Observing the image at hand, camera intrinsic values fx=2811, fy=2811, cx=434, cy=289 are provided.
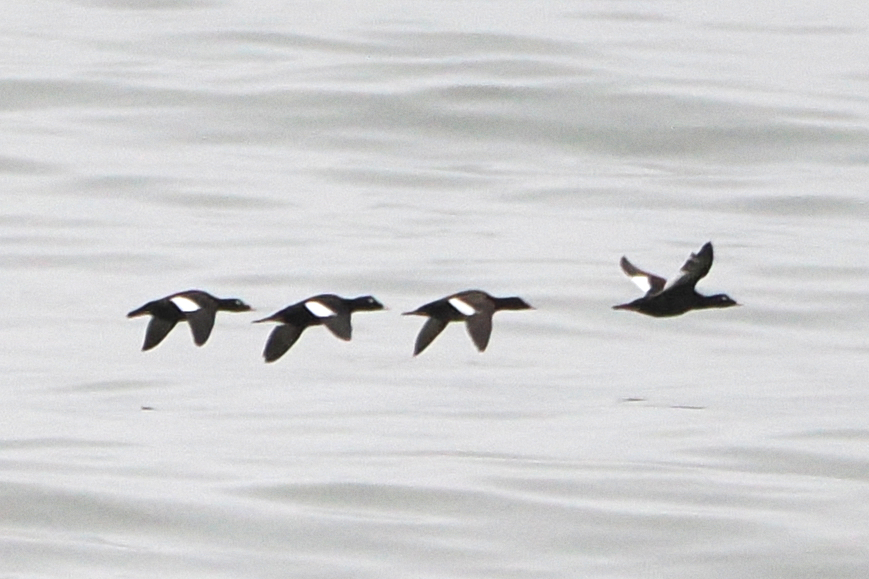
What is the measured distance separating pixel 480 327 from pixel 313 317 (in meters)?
0.88

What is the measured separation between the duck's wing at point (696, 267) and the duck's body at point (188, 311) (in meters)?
2.26

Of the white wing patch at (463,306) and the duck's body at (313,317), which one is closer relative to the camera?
the duck's body at (313,317)

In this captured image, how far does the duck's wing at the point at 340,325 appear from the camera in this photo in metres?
13.9

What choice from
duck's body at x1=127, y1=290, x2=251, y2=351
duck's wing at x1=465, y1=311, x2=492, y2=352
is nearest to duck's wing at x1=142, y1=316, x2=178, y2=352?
duck's body at x1=127, y1=290, x2=251, y2=351

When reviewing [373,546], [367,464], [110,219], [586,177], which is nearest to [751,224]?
[586,177]

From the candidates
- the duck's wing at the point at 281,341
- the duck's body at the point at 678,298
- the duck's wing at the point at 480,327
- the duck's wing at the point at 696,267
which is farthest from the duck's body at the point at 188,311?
the duck's wing at the point at 696,267

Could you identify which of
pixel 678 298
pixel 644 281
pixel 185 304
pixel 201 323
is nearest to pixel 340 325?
pixel 201 323

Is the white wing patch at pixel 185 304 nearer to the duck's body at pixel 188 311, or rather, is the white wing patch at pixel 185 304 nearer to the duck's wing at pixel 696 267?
the duck's body at pixel 188 311

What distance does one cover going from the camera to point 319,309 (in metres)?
14.4

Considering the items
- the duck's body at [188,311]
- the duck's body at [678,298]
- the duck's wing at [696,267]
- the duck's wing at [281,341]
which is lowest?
the duck's wing at [281,341]

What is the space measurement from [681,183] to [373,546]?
26986mm

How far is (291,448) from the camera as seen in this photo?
18.4m

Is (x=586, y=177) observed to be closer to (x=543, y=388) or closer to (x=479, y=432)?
(x=543, y=388)

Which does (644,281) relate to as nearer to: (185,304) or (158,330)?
(185,304)
